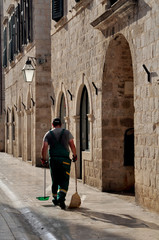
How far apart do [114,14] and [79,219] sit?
15.2 feet

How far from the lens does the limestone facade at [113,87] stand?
29.0 ft

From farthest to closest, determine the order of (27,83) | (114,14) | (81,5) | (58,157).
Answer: (27,83)
(81,5)
(114,14)
(58,157)

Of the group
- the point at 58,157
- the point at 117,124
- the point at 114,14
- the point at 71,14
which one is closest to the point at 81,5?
the point at 71,14

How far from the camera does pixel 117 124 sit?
38.5 feet

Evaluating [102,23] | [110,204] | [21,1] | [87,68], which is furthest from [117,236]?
[21,1]

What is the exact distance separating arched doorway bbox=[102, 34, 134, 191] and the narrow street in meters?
0.68

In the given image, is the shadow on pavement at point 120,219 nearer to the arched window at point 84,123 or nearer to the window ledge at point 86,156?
the window ledge at point 86,156

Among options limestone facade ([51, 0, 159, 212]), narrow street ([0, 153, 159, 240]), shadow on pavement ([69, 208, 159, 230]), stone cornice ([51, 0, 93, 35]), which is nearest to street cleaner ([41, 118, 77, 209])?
narrow street ([0, 153, 159, 240])

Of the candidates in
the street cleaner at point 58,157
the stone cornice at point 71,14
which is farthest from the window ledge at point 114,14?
the street cleaner at point 58,157

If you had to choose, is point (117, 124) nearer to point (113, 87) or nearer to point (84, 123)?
point (113, 87)

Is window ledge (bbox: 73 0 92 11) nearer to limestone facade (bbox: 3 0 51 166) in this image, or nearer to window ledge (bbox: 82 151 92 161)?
window ledge (bbox: 82 151 92 161)

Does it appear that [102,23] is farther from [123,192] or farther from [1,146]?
[1,146]

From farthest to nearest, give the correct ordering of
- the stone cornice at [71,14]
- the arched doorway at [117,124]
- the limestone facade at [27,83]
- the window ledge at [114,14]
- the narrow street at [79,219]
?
the limestone facade at [27,83], the stone cornice at [71,14], the arched doorway at [117,124], the window ledge at [114,14], the narrow street at [79,219]

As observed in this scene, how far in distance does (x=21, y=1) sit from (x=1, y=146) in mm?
14154
